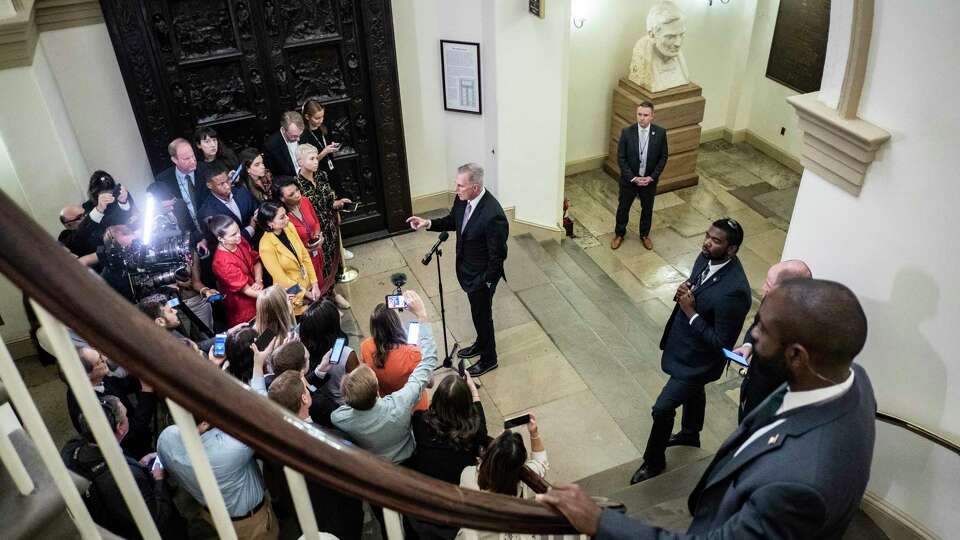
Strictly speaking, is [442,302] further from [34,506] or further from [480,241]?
[34,506]

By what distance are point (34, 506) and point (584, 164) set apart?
9.31 metres

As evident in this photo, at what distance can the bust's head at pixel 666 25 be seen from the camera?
8773 mm

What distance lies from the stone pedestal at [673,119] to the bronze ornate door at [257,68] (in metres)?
3.45

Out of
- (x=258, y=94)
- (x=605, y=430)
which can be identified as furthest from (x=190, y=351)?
(x=258, y=94)

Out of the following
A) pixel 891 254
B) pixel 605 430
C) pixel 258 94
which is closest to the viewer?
pixel 891 254

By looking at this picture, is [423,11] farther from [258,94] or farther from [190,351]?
[190,351]

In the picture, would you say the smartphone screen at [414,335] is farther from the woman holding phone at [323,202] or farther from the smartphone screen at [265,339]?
the woman holding phone at [323,202]

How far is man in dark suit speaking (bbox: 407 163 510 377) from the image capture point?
5.24 m

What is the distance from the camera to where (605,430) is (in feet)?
17.6

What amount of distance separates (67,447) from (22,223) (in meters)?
2.08

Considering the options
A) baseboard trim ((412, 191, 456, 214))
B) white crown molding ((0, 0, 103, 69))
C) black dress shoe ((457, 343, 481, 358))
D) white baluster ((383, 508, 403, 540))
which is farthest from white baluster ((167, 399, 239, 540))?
baseboard trim ((412, 191, 456, 214))

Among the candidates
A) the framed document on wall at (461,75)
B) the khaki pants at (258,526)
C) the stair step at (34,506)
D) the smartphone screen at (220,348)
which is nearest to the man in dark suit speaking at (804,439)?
the stair step at (34,506)

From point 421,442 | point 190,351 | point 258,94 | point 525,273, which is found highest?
point 190,351

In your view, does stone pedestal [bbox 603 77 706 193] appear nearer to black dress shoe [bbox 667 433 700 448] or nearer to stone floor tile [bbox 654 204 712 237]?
stone floor tile [bbox 654 204 712 237]
